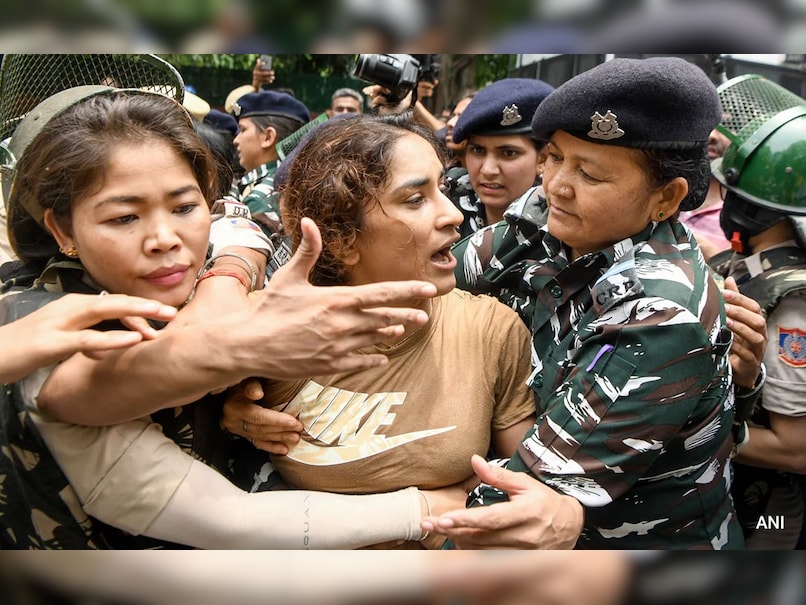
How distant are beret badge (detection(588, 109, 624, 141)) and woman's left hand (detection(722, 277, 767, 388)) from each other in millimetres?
588

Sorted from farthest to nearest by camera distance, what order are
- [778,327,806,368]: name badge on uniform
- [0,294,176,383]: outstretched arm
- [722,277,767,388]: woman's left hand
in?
1. [778,327,806,368]: name badge on uniform
2. [722,277,767,388]: woman's left hand
3. [0,294,176,383]: outstretched arm

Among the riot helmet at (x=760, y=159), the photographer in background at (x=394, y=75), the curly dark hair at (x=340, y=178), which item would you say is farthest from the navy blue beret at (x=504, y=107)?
the curly dark hair at (x=340, y=178)

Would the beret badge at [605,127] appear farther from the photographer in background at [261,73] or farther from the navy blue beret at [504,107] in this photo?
the photographer in background at [261,73]

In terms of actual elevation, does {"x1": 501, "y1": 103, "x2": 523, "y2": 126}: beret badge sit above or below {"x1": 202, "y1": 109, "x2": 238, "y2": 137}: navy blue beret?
above

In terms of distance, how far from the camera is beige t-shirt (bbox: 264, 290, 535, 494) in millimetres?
1561

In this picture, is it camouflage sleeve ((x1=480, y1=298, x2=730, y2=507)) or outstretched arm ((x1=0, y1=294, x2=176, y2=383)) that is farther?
camouflage sleeve ((x1=480, y1=298, x2=730, y2=507))

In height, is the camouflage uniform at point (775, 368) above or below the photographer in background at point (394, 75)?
below

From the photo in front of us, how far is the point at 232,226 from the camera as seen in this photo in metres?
1.84

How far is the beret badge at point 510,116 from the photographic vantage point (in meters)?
2.66

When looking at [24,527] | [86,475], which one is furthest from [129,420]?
[24,527]

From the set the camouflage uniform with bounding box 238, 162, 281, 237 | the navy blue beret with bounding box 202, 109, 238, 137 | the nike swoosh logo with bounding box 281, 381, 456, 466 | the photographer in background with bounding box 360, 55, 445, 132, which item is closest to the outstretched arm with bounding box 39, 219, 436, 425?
the nike swoosh logo with bounding box 281, 381, 456, 466

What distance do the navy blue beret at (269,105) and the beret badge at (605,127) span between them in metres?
2.77

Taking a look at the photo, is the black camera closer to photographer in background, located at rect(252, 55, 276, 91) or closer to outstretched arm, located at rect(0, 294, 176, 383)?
photographer in background, located at rect(252, 55, 276, 91)

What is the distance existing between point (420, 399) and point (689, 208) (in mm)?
821
